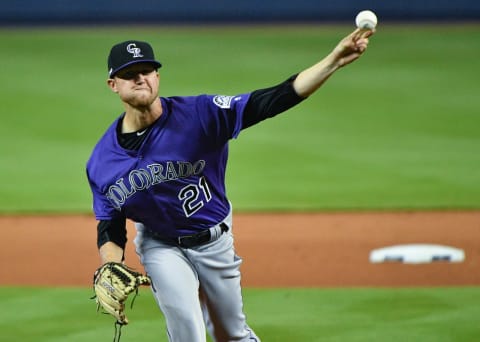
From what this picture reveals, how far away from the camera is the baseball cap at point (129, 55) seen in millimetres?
5099

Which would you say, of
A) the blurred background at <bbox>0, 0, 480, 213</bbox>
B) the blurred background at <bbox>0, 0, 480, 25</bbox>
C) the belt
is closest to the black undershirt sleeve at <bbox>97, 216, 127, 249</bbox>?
the belt

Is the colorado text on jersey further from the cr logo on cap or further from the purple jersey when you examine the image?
the cr logo on cap

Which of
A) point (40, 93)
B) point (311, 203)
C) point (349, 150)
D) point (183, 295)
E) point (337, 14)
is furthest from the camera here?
point (337, 14)

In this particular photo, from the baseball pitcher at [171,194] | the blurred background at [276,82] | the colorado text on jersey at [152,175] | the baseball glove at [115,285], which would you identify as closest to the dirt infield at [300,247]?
the blurred background at [276,82]

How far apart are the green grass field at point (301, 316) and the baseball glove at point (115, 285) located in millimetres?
1591

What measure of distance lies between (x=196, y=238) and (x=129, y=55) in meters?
1.02

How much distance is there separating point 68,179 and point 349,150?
10.9ft

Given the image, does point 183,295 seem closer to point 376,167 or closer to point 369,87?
point 376,167

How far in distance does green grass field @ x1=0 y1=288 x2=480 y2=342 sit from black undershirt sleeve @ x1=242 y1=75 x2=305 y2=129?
2.00 metres

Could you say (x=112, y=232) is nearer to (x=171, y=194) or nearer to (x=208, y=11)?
(x=171, y=194)

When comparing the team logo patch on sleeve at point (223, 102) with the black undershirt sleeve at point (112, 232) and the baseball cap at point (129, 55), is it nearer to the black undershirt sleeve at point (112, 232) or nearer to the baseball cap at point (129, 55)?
the baseball cap at point (129, 55)

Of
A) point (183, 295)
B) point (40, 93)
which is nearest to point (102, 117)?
point (40, 93)

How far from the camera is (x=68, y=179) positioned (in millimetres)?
11219

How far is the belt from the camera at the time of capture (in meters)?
5.33
